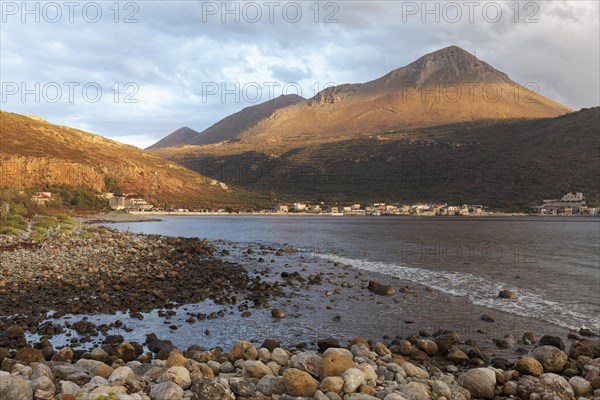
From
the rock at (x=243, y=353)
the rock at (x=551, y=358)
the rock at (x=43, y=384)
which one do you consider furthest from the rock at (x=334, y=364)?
the rock at (x=551, y=358)

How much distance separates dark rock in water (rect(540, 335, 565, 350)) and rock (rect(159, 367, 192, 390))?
31.2 ft

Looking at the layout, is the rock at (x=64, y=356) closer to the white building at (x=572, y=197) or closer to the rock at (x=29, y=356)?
the rock at (x=29, y=356)

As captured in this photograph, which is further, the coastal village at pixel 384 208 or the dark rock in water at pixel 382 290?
the coastal village at pixel 384 208

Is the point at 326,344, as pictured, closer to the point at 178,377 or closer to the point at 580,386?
the point at 178,377

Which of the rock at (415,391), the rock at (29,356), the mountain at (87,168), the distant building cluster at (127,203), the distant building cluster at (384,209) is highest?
the mountain at (87,168)

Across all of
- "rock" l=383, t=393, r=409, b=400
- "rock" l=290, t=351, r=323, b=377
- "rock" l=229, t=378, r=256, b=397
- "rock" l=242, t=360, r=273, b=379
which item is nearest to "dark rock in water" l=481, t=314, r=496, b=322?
"rock" l=290, t=351, r=323, b=377

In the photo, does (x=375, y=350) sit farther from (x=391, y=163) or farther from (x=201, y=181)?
(x=201, y=181)

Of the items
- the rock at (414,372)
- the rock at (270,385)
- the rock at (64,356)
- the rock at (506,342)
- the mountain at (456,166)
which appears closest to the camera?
the rock at (270,385)

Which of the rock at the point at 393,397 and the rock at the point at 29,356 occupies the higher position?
the rock at the point at 29,356

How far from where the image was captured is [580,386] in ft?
27.2

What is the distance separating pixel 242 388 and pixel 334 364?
183 cm

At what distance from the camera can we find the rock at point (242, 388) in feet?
23.3

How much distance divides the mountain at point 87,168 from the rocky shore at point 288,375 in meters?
78.0

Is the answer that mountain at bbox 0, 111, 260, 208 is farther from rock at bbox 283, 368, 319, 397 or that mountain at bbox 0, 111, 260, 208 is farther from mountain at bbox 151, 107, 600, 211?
rock at bbox 283, 368, 319, 397
